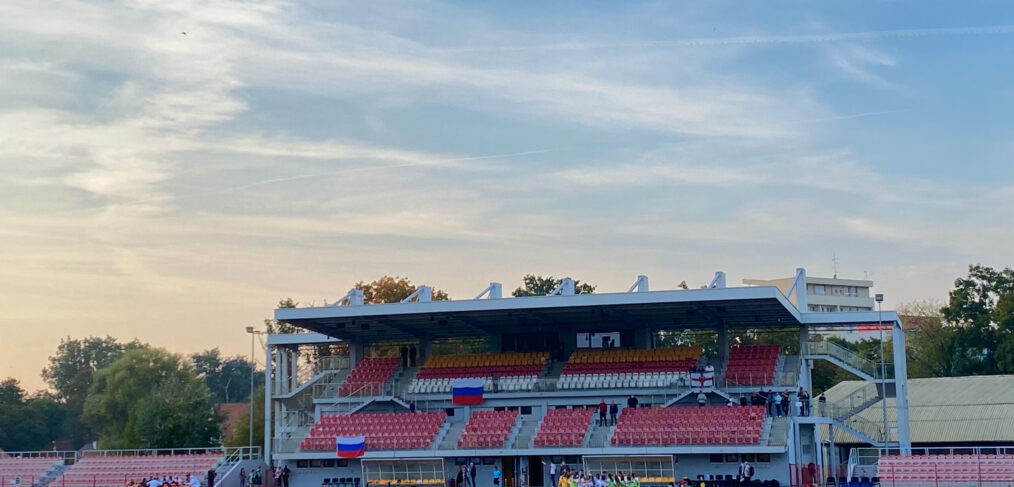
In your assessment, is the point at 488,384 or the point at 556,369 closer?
the point at 488,384

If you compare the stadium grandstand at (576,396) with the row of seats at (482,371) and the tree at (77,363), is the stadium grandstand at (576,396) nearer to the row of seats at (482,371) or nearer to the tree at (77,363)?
the row of seats at (482,371)

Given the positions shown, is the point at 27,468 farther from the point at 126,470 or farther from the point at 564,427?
the point at 564,427

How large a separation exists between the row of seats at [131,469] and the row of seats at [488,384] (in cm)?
986

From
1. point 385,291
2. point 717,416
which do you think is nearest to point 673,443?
point 717,416

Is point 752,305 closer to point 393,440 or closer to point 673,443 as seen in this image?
point 673,443

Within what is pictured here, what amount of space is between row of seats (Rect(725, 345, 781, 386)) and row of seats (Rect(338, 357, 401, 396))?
16.6 meters

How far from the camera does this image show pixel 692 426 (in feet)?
166

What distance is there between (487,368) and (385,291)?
92.8 ft

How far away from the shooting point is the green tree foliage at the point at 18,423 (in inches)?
4016

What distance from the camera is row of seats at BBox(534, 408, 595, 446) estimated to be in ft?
169

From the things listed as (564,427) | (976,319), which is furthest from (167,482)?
(976,319)

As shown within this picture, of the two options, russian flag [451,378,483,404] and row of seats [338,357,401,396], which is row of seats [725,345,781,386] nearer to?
russian flag [451,378,483,404]

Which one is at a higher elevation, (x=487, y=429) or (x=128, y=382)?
(x=128, y=382)

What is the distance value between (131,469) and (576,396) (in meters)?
20.9
